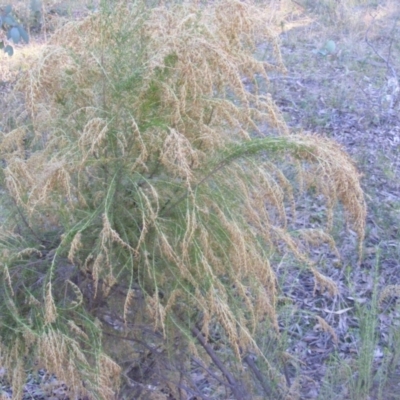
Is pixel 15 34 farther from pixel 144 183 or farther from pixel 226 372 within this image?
pixel 226 372

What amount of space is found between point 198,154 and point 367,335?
4.33 ft

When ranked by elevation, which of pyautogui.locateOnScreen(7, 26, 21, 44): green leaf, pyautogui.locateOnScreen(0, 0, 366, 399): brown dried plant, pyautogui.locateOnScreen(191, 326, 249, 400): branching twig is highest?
pyautogui.locateOnScreen(7, 26, 21, 44): green leaf

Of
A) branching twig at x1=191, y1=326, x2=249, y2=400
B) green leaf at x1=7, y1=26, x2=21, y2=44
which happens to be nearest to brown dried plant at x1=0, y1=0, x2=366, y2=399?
branching twig at x1=191, y1=326, x2=249, y2=400

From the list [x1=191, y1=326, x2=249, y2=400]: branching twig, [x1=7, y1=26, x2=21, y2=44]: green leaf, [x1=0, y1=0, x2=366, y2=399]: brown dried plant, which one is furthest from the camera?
[x1=7, y1=26, x2=21, y2=44]: green leaf

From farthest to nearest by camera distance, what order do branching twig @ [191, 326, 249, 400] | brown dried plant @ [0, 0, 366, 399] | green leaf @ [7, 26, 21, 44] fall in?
green leaf @ [7, 26, 21, 44] < branching twig @ [191, 326, 249, 400] < brown dried plant @ [0, 0, 366, 399]

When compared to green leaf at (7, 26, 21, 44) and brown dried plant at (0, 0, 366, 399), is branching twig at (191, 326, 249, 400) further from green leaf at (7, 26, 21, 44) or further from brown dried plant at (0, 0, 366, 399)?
green leaf at (7, 26, 21, 44)

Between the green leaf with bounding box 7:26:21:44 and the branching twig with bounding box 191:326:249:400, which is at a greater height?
the green leaf with bounding box 7:26:21:44

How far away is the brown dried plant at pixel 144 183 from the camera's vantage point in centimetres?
264

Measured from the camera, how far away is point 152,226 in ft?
9.23

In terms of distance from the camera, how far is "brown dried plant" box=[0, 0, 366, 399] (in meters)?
2.64

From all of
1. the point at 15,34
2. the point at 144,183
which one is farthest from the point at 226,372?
the point at 15,34

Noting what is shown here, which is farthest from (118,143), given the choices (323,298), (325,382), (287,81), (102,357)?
(287,81)

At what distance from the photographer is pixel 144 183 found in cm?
292

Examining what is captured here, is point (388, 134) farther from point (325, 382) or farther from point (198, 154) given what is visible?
point (198, 154)
